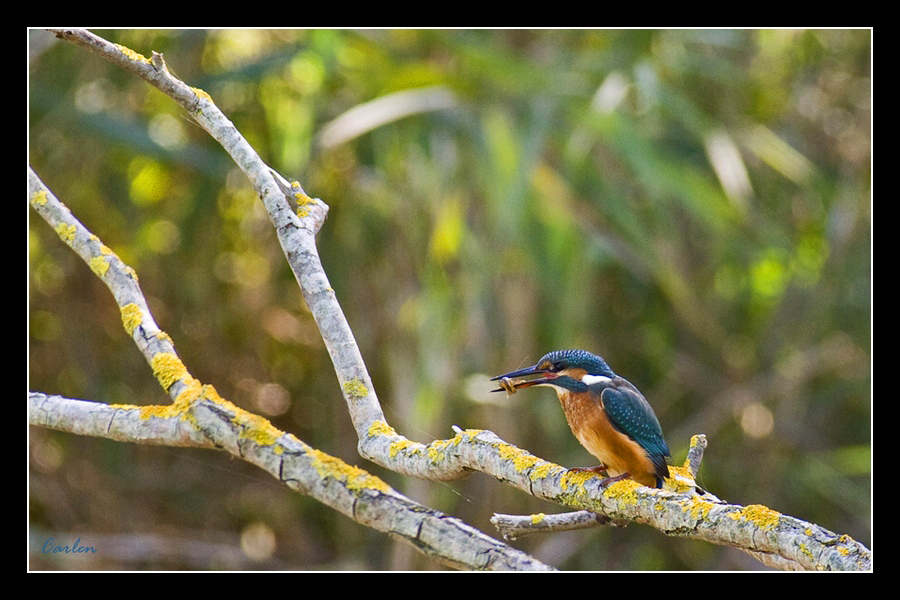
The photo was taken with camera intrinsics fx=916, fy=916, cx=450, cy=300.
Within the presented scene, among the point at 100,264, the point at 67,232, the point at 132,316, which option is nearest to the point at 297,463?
the point at 132,316

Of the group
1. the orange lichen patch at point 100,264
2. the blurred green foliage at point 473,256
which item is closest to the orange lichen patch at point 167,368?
the orange lichen patch at point 100,264

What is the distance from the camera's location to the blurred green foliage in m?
4.32

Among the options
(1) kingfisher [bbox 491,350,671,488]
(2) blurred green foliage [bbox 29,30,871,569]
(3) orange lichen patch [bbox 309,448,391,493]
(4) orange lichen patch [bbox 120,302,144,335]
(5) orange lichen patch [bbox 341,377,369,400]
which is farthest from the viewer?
(2) blurred green foliage [bbox 29,30,871,569]

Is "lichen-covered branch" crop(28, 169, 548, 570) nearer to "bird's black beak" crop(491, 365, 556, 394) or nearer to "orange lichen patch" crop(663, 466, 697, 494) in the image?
"bird's black beak" crop(491, 365, 556, 394)

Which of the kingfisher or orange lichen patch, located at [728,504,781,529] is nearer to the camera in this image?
orange lichen patch, located at [728,504,781,529]

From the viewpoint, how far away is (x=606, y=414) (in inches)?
77.9

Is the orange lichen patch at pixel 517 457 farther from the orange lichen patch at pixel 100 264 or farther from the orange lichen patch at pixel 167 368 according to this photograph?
the orange lichen patch at pixel 100 264

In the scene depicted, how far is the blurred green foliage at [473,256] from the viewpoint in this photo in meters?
4.32

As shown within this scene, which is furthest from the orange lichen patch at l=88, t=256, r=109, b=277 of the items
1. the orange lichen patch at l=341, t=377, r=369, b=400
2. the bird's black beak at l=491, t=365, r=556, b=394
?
the bird's black beak at l=491, t=365, r=556, b=394

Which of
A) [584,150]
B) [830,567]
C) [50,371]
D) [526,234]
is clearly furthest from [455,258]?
[830,567]

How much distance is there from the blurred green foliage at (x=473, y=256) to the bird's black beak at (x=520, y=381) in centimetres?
185

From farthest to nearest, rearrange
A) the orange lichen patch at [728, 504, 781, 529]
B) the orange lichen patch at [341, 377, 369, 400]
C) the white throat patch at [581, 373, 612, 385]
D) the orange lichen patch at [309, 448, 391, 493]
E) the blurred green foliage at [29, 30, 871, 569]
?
1. the blurred green foliage at [29, 30, 871, 569]
2. the white throat patch at [581, 373, 612, 385]
3. the orange lichen patch at [341, 377, 369, 400]
4. the orange lichen patch at [309, 448, 391, 493]
5. the orange lichen patch at [728, 504, 781, 529]

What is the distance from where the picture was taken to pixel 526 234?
13.2 ft

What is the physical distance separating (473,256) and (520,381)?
235cm
